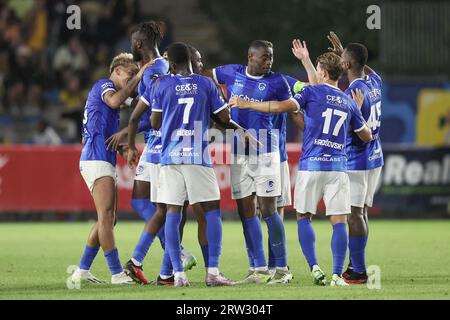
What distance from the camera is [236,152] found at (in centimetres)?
1106

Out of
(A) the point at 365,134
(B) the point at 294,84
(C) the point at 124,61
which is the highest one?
(C) the point at 124,61

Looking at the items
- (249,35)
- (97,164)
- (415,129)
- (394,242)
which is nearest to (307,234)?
(97,164)

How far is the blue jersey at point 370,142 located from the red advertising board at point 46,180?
30.5ft

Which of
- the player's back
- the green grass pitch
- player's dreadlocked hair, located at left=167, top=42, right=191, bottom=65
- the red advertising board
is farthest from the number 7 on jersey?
the red advertising board

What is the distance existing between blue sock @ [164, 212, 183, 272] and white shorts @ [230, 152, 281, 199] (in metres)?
0.91

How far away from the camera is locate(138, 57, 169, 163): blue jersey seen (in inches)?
419

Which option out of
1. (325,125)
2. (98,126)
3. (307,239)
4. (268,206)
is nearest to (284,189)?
(268,206)

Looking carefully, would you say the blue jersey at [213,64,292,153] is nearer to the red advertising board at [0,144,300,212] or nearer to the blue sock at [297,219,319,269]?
the blue sock at [297,219,319,269]

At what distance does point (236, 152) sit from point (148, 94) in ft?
3.83

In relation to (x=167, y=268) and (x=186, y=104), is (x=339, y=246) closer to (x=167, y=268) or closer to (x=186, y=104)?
(x=167, y=268)

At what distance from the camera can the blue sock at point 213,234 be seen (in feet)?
33.8

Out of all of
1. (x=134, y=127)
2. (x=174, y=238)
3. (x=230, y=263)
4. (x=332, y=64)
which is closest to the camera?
(x=174, y=238)

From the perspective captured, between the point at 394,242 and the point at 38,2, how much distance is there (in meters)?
13.2

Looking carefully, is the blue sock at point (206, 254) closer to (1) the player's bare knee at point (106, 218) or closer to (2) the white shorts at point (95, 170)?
(1) the player's bare knee at point (106, 218)
